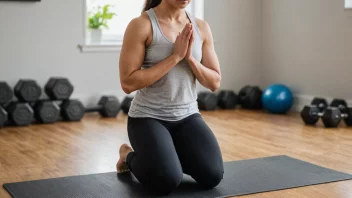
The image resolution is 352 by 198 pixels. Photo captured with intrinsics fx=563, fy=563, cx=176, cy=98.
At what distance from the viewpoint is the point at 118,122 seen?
4.40m

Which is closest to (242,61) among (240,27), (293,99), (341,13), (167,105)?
(240,27)

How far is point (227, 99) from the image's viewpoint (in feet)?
17.0

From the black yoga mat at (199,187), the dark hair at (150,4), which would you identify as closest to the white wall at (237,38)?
the black yoga mat at (199,187)

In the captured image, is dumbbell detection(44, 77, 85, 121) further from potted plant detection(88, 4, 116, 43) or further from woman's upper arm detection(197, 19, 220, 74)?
woman's upper arm detection(197, 19, 220, 74)

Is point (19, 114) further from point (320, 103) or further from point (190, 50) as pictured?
point (320, 103)

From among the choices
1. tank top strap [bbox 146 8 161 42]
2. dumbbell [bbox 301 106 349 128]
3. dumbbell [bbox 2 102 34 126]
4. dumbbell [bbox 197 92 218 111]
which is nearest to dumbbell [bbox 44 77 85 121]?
dumbbell [bbox 2 102 34 126]

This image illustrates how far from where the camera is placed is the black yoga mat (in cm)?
230

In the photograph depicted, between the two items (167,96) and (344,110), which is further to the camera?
(344,110)

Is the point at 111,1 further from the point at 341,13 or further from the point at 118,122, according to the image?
the point at 341,13

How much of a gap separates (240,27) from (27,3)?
6.65 ft

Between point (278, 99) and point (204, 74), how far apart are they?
8.33 ft

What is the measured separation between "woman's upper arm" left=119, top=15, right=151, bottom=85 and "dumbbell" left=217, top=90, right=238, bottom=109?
2.88m

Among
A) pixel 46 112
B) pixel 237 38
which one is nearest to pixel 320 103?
pixel 237 38

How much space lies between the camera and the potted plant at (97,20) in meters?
4.87
